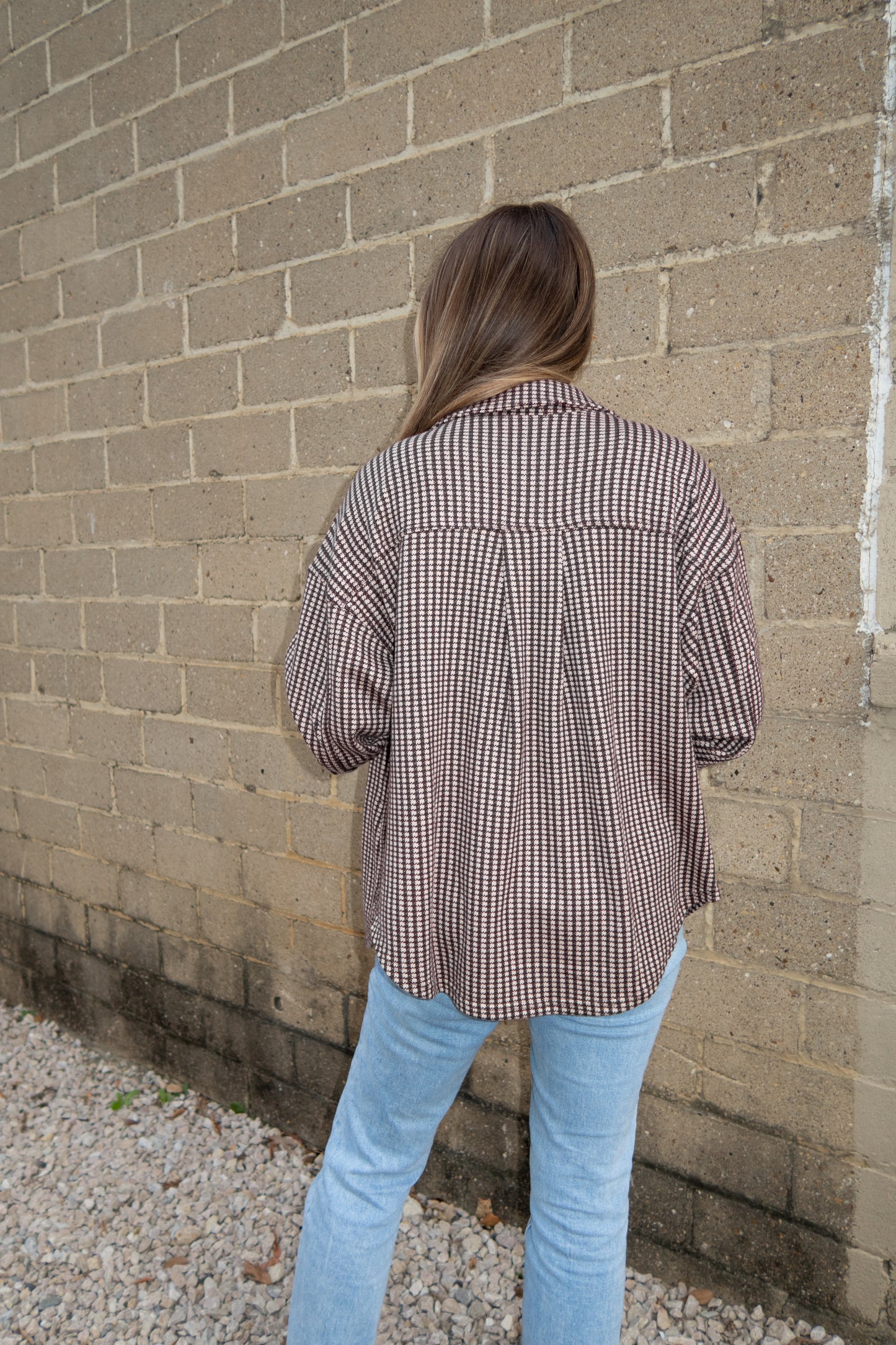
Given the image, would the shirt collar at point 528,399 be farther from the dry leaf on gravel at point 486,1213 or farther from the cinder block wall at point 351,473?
the dry leaf on gravel at point 486,1213

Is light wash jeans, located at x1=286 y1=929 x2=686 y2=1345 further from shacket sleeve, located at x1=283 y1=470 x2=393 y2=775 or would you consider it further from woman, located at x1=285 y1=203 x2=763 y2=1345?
shacket sleeve, located at x1=283 y1=470 x2=393 y2=775

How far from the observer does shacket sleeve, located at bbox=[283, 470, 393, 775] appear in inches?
51.4

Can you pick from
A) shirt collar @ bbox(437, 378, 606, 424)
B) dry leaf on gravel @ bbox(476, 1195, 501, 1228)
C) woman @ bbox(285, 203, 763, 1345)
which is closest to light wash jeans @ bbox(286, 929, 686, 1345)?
woman @ bbox(285, 203, 763, 1345)

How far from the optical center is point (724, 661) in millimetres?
1297

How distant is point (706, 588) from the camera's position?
1.27m

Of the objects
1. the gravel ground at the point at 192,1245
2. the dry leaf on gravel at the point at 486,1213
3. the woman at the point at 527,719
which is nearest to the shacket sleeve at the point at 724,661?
the woman at the point at 527,719

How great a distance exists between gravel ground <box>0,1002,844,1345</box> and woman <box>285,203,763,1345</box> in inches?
30.1

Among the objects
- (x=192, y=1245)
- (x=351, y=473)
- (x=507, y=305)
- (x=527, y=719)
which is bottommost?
(x=192, y=1245)

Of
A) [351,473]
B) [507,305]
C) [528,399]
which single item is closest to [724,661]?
[528,399]

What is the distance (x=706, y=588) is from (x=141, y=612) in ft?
6.75

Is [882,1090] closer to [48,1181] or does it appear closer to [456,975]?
[456,975]

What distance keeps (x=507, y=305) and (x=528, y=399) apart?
0.15 metres

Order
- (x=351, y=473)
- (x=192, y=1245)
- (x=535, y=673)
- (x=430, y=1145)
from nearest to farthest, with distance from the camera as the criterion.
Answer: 1. (x=535, y=673)
2. (x=430, y=1145)
3. (x=192, y=1245)
4. (x=351, y=473)

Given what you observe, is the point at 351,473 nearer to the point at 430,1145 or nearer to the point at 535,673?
the point at 535,673
